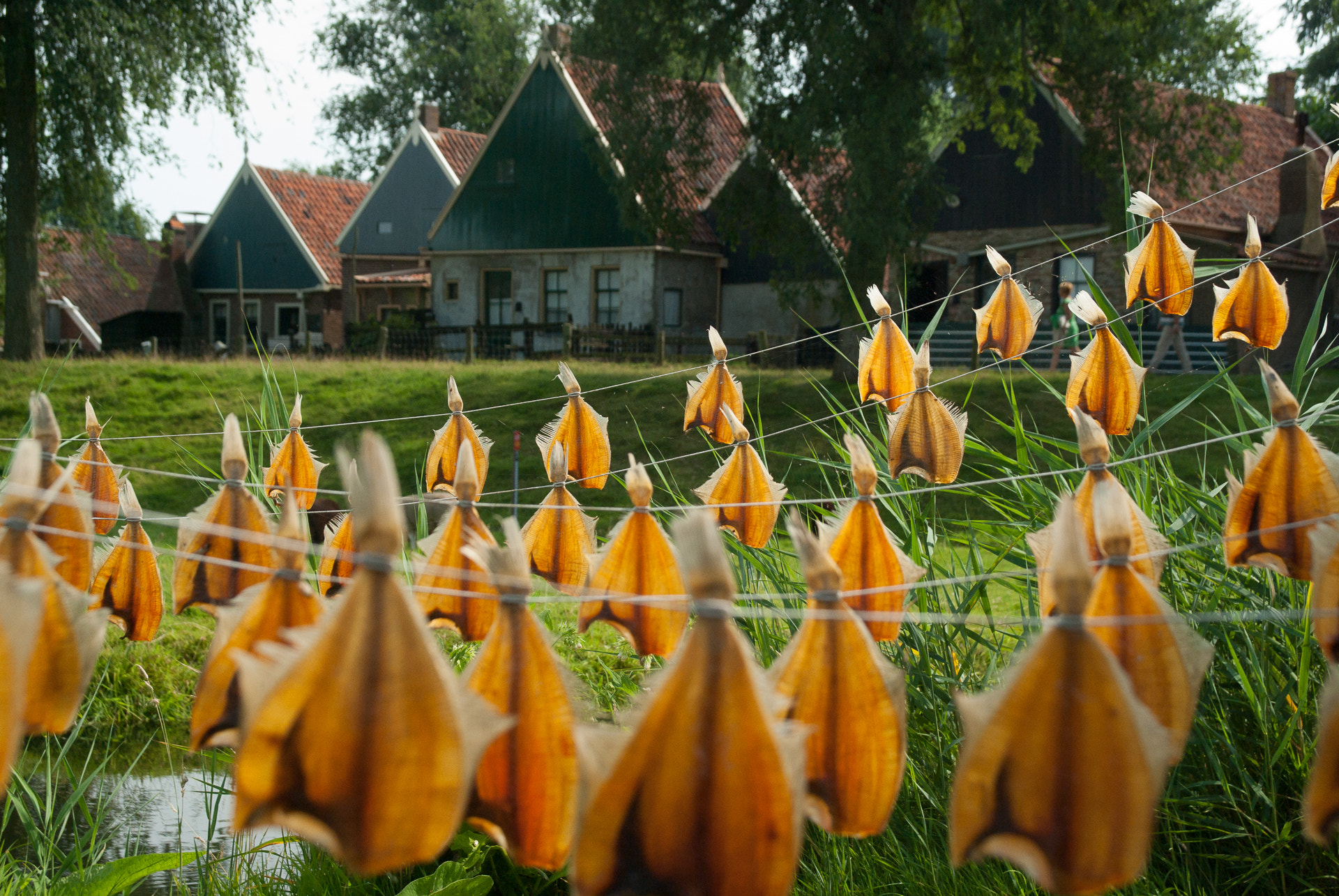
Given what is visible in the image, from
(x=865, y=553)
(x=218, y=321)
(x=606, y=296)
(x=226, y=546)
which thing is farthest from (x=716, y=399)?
(x=218, y=321)

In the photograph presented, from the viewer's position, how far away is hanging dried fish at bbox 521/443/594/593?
6.40ft

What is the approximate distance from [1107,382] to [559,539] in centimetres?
113

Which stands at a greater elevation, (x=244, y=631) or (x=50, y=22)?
(x=50, y=22)

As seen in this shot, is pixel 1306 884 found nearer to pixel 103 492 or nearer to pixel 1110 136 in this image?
pixel 103 492

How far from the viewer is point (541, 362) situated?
21094 mm

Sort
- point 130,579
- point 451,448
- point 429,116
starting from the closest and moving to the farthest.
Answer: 1. point 130,579
2. point 451,448
3. point 429,116

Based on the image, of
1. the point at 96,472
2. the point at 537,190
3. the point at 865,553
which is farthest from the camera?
the point at 537,190

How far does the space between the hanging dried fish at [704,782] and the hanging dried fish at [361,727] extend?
0.16 m

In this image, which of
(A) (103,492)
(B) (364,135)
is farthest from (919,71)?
(B) (364,135)

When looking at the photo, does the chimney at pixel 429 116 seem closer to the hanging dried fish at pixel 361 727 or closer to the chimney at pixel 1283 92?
the chimney at pixel 1283 92

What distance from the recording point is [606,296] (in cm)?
2783

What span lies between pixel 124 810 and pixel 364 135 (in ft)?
155

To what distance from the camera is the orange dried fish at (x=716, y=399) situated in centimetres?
252

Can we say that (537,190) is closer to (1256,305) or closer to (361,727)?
(1256,305)
